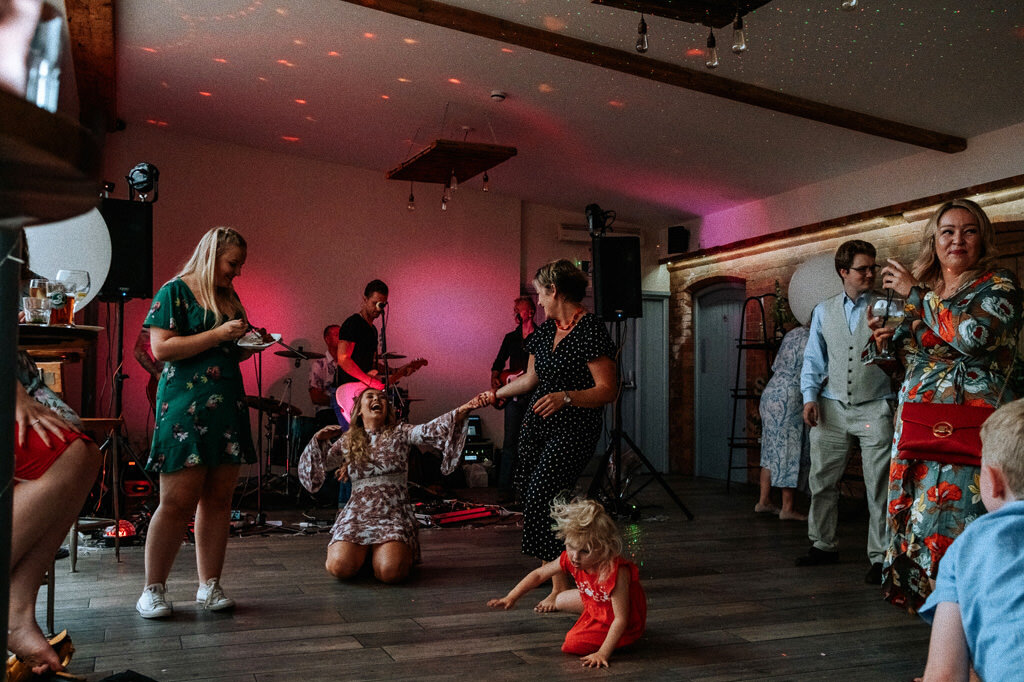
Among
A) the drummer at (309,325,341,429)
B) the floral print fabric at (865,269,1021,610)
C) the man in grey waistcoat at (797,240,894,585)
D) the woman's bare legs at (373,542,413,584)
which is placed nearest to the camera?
the floral print fabric at (865,269,1021,610)

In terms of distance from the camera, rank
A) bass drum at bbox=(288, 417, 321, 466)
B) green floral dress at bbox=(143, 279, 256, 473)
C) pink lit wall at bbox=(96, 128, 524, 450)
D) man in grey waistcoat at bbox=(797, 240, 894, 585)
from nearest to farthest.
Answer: green floral dress at bbox=(143, 279, 256, 473), man in grey waistcoat at bbox=(797, 240, 894, 585), bass drum at bbox=(288, 417, 321, 466), pink lit wall at bbox=(96, 128, 524, 450)

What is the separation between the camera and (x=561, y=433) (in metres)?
3.81

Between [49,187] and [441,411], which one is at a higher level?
[49,187]

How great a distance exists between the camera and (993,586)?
1167mm

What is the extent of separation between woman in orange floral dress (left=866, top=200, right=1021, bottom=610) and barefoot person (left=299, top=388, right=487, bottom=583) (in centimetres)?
184

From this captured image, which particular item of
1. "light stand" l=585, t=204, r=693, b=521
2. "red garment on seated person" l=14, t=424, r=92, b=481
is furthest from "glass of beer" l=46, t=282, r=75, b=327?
"light stand" l=585, t=204, r=693, b=521

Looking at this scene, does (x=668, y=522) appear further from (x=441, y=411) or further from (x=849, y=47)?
(x=441, y=411)

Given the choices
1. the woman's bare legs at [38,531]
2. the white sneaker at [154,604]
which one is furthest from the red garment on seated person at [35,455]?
the white sneaker at [154,604]

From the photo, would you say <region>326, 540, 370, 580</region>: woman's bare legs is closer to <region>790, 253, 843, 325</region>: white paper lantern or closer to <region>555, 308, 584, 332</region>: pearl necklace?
<region>555, 308, 584, 332</region>: pearl necklace

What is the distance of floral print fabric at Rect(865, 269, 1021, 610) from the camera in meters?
2.87

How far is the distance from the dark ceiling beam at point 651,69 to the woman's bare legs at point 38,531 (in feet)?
10.7

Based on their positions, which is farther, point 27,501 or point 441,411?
point 441,411

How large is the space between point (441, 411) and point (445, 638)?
623 cm

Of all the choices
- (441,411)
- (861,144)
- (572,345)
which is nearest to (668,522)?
(572,345)
